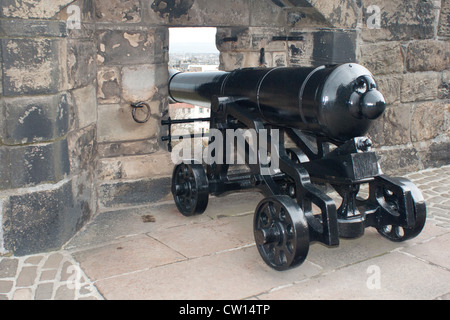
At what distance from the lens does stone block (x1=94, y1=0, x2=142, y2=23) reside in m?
3.99

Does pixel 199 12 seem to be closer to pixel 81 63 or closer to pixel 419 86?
pixel 81 63

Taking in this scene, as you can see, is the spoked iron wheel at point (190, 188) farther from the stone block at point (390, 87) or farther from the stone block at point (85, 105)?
the stone block at point (390, 87)

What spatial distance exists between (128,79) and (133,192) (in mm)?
940

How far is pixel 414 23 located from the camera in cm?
516

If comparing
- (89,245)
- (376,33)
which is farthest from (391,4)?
(89,245)

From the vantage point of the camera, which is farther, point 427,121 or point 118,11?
point 427,121

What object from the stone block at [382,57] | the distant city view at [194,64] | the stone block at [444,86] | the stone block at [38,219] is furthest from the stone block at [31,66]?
the stone block at [444,86]

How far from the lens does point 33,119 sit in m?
3.15

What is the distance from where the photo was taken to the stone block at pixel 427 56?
5207 mm

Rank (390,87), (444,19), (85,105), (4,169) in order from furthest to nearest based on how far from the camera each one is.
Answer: (444,19)
(390,87)
(85,105)
(4,169)

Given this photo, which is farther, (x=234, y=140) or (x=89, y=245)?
(x=234, y=140)

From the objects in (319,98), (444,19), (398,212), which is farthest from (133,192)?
(444,19)

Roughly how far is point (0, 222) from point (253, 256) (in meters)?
1.57
